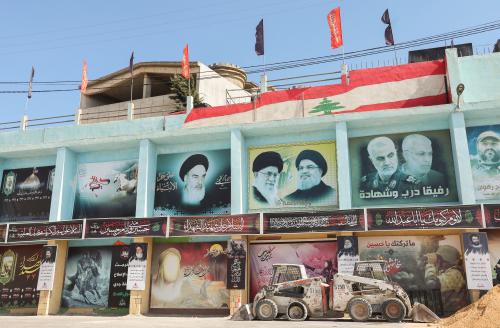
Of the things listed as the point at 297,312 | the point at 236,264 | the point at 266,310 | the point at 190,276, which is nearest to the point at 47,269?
the point at 190,276

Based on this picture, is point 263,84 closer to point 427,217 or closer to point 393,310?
point 427,217

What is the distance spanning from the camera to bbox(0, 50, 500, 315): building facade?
18.2 meters

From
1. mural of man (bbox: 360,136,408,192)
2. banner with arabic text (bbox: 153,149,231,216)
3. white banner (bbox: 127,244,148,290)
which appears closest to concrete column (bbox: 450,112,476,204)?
mural of man (bbox: 360,136,408,192)

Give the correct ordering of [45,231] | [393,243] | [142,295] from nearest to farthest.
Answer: [393,243]
[142,295]
[45,231]

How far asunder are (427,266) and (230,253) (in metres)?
7.89

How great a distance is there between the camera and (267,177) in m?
21.0

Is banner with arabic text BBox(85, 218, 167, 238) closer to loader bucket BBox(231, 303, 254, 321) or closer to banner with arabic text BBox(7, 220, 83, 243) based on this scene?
banner with arabic text BBox(7, 220, 83, 243)

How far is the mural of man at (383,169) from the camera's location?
1941cm

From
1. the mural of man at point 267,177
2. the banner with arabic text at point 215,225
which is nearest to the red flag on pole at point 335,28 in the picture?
the mural of man at point 267,177

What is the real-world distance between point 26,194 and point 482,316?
21.8 meters

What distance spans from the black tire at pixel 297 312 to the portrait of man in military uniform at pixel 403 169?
584cm

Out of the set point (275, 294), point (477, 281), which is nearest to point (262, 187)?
point (275, 294)

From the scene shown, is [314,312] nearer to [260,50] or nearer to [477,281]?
[477,281]

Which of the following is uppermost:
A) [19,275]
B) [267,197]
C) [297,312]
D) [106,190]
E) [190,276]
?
[106,190]
